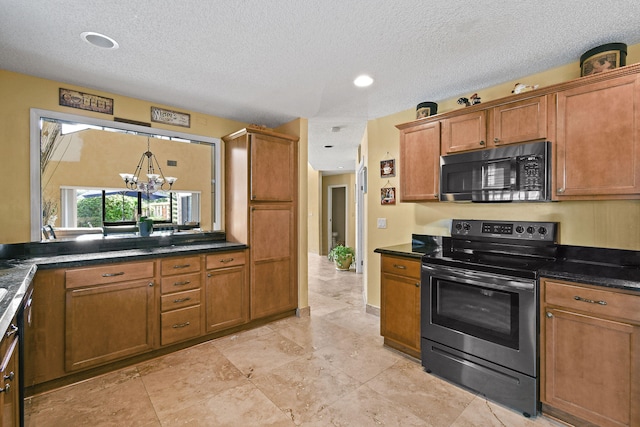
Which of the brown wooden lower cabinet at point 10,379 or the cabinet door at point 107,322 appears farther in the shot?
the cabinet door at point 107,322

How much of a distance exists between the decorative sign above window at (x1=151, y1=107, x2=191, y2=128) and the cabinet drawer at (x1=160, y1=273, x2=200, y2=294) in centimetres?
158

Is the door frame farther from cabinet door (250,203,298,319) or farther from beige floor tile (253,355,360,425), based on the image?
beige floor tile (253,355,360,425)

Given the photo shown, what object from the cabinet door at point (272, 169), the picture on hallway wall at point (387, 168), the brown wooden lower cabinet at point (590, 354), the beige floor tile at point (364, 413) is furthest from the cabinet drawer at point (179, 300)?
the brown wooden lower cabinet at point (590, 354)

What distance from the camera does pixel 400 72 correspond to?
7.86 feet

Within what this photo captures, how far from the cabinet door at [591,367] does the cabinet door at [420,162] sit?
130 centimetres

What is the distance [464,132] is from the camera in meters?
2.52

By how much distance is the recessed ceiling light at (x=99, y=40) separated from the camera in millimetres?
1883

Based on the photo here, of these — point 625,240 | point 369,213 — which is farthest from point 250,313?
point 625,240

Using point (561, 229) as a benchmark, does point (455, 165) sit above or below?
above

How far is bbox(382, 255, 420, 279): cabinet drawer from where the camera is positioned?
2529 millimetres

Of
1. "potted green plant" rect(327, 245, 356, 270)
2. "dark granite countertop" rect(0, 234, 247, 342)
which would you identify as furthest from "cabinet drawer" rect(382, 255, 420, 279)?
"potted green plant" rect(327, 245, 356, 270)

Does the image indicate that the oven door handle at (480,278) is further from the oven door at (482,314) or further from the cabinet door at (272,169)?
the cabinet door at (272,169)

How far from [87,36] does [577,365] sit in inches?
139

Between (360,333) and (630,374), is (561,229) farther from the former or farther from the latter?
(360,333)
